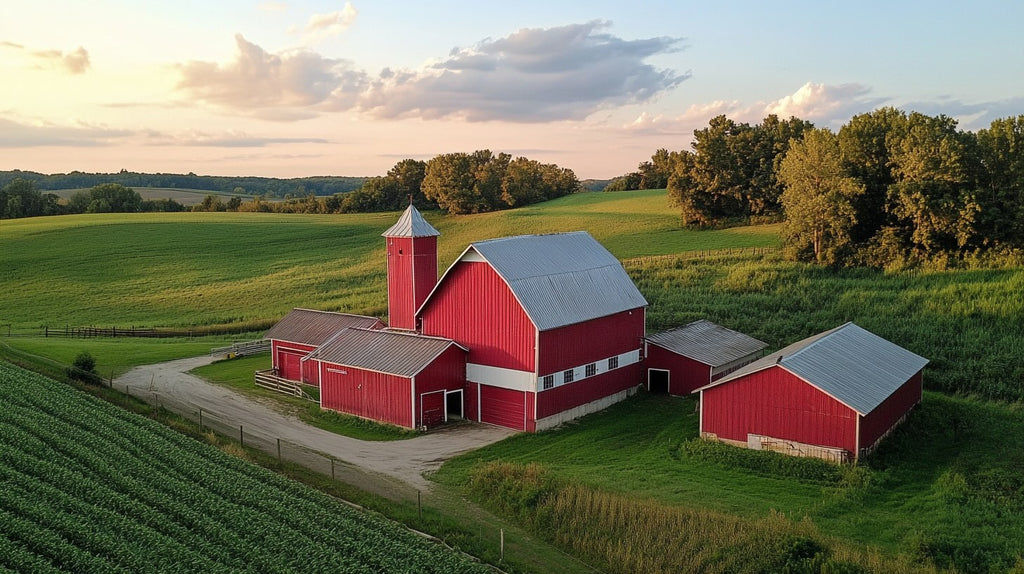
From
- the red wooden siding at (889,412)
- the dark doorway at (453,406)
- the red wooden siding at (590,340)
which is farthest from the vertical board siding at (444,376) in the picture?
the red wooden siding at (889,412)

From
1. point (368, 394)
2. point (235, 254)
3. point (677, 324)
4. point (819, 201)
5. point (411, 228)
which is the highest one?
point (819, 201)

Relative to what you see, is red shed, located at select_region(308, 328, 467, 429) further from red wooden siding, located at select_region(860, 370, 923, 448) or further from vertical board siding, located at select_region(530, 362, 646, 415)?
red wooden siding, located at select_region(860, 370, 923, 448)

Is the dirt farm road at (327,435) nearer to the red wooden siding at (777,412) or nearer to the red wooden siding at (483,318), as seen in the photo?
the red wooden siding at (483,318)

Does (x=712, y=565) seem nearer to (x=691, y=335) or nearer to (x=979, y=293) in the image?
(x=691, y=335)

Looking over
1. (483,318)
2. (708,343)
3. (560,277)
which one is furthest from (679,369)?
(483,318)

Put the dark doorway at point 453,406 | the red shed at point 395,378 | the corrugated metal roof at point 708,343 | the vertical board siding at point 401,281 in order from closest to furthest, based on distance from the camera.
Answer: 1. the red shed at point 395,378
2. the dark doorway at point 453,406
3. the corrugated metal roof at point 708,343
4. the vertical board siding at point 401,281

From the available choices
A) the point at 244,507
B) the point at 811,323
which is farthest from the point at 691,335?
the point at 244,507

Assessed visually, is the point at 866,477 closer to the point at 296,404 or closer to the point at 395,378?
the point at 395,378
